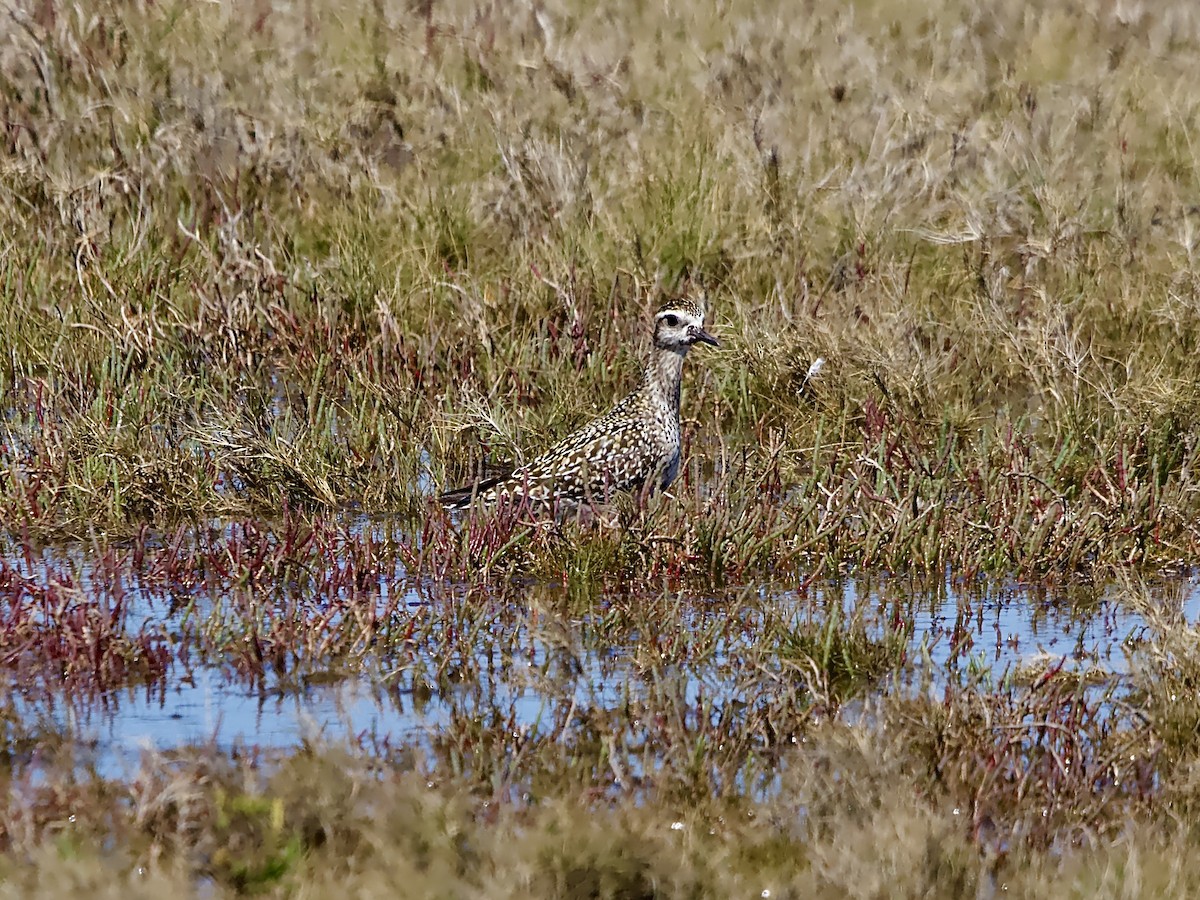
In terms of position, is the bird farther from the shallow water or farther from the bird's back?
the shallow water

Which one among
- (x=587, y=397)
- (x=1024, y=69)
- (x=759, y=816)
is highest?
(x=1024, y=69)

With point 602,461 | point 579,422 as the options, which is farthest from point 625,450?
point 579,422

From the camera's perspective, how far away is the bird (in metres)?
7.70

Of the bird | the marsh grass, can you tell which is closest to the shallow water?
the marsh grass

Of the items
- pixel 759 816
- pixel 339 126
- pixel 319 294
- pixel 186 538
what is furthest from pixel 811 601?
pixel 339 126

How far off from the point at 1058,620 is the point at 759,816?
2381mm

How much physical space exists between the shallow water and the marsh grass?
45mm

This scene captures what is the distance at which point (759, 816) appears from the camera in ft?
15.9

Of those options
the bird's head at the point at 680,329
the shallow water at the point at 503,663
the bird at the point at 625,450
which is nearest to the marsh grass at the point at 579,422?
the shallow water at the point at 503,663

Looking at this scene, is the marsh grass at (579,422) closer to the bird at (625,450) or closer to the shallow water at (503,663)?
the shallow water at (503,663)

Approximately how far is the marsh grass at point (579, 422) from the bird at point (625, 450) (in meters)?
0.38

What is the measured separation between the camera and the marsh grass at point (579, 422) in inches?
187

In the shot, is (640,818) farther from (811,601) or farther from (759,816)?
(811,601)

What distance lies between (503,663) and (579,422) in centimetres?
300
